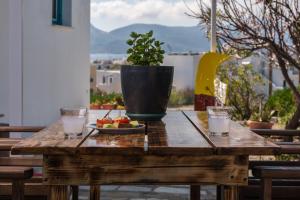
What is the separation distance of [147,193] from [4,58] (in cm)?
200

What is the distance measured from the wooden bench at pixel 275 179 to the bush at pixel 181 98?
10.9 m

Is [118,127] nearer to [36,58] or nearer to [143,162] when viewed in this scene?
[143,162]

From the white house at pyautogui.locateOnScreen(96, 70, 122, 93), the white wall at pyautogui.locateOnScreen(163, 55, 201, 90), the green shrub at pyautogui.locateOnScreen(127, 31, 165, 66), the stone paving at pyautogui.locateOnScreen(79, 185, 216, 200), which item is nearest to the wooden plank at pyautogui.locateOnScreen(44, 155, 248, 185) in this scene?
the green shrub at pyautogui.locateOnScreen(127, 31, 165, 66)

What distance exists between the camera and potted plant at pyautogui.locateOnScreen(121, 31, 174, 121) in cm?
288

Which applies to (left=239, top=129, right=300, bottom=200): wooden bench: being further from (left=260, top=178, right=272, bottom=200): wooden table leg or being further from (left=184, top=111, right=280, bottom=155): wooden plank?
(left=184, top=111, right=280, bottom=155): wooden plank

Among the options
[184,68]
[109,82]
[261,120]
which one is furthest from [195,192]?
[184,68]

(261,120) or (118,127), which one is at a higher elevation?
(118,127)

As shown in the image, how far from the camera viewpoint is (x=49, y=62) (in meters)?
5.80

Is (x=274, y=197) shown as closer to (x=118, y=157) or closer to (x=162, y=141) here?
(x=162, y=141)

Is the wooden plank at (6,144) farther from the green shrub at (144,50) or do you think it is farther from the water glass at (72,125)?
the green shrub at (144,50)

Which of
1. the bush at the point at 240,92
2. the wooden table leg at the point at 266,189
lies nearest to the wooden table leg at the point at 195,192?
the wooden table leg at the point at 266,189

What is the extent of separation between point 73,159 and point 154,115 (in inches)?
32.6

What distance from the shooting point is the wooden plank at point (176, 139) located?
2213 millimetres

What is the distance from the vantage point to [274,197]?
2.87 meters
